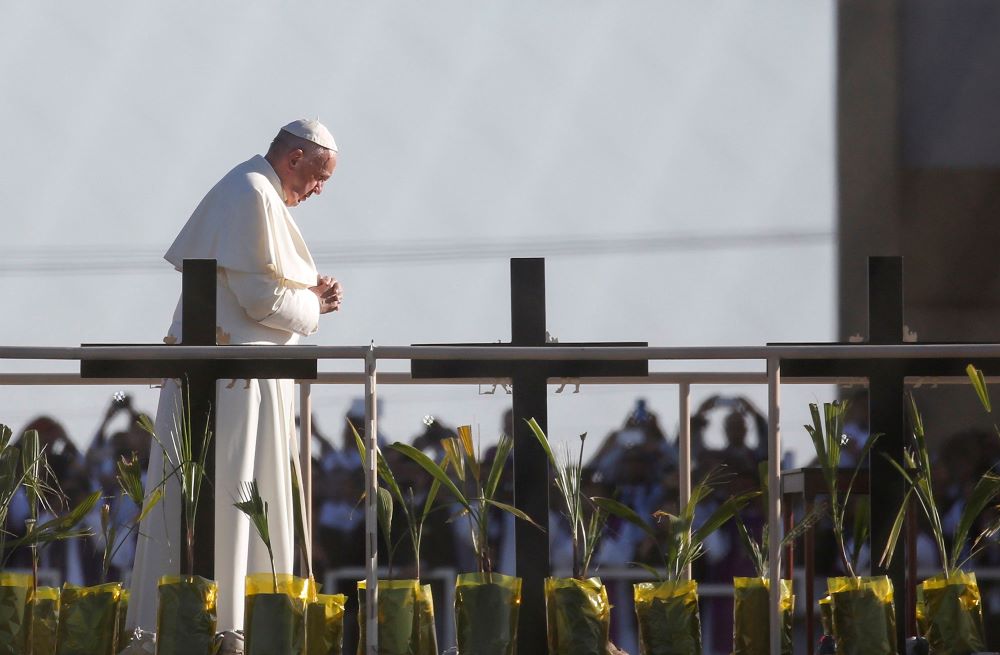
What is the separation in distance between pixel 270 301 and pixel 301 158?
48 centimetres

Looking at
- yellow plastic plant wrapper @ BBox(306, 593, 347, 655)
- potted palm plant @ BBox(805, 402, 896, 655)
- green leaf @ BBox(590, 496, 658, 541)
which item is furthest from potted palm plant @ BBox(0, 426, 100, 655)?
potted palm plant @ BBox(805, 402, 896, 655)

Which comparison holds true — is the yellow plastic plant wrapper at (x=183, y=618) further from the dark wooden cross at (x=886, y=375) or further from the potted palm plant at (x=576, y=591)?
the dark wooden cross at (x=886, y=375)

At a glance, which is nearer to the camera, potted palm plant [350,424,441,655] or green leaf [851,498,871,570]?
potted palm plant [350,424,441,655]

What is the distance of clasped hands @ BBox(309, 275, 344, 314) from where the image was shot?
4.91 metres

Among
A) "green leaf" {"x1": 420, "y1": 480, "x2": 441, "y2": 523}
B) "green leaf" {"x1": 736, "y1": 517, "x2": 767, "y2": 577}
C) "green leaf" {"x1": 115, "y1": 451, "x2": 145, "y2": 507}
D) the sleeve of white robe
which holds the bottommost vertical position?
"green leaf" {"x1": 736, "y1": 517, "x2": 767, "y2": 577}

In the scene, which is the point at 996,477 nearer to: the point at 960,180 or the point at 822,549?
the point at 822,549

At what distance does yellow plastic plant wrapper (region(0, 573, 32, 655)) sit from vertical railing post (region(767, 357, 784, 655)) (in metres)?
1.62

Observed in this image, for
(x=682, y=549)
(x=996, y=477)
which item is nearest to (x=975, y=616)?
(x=996, y=477)

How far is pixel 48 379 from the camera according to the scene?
15.8 feet

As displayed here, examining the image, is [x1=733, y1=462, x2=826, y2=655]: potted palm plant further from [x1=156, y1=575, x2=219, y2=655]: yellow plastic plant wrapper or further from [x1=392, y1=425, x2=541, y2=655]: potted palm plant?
[x1=156, y1=575, x2=219, y2=655]: yellow plastic plant wrapper

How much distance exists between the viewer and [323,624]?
12.5ft

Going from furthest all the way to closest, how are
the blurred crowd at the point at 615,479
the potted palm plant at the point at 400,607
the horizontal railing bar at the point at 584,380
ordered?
the blurred crowd at the point at 615,479
the horizontal railing bar at the point at 584,380
the potted palm plant at the point at 400,607

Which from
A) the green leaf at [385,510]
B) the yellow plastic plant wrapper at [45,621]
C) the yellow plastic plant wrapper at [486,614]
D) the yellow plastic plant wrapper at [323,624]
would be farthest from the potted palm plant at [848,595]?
the yellow plastic plant wrapper at [45,621]

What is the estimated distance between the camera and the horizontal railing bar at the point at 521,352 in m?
3.73
